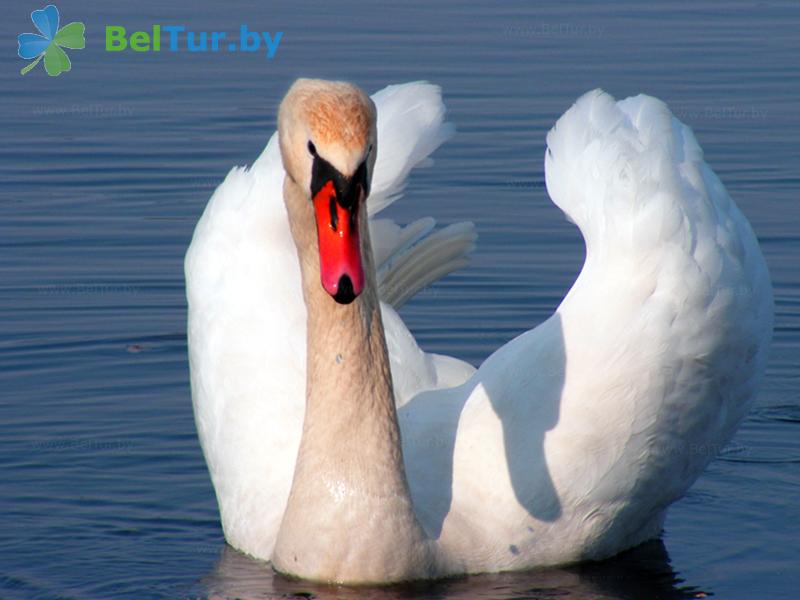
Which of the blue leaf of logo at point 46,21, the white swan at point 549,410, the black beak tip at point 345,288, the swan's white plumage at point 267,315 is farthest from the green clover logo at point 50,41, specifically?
the black beak tip at point 345,288

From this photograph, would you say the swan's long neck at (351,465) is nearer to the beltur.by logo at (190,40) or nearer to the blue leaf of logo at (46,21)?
the beltur.by logo at (190,40)

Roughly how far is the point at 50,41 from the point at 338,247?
13944 mm

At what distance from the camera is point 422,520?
7.07 m

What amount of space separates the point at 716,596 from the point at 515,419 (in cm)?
97

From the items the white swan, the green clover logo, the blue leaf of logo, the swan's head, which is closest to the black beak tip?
the swan's head

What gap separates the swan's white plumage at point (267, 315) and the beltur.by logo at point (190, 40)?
889 cm

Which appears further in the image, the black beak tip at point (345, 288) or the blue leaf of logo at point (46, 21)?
the blue leaf of logo at point (46, 21)

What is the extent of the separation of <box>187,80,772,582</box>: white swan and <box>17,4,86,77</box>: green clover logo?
10.1 m

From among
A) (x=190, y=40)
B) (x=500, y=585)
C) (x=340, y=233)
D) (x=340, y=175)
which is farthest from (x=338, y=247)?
(x=190, y=40)

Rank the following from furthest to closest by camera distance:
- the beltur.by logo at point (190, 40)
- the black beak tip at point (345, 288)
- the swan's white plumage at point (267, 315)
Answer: the beltur.by logo at point (190, 40) → the swan's white plumage at point (267, 315) → the black beak tip at point (345, 288)

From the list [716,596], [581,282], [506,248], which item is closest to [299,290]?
[581,282]

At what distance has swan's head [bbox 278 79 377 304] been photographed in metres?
6.04

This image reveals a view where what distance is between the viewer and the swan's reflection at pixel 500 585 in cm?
696

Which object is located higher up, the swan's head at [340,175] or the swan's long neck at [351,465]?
the swan's head at [340,175]
